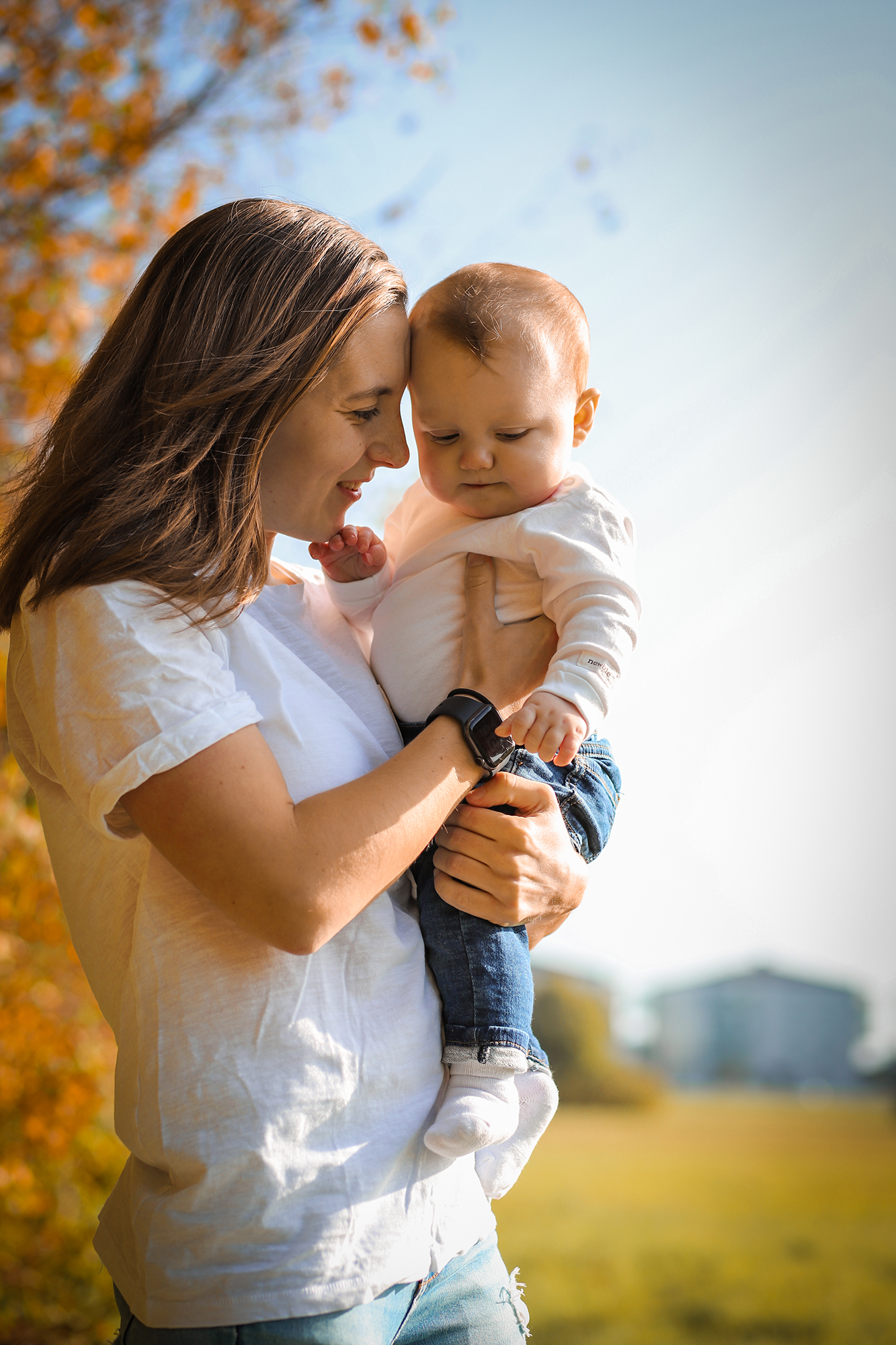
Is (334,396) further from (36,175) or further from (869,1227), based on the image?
(869,1227)

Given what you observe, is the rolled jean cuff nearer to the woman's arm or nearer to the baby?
the baby

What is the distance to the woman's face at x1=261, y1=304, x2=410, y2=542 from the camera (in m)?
1.33

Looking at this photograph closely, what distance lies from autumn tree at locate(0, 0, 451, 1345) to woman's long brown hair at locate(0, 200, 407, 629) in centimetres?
235

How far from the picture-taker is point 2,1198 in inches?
144

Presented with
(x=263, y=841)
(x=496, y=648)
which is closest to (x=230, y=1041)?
(x=263, y=841)

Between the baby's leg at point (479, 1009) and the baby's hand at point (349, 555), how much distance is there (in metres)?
0.56

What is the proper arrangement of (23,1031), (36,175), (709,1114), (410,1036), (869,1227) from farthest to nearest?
(709,1114)
(869,1227)
(36,175)
(23,1031)
(410,1036)

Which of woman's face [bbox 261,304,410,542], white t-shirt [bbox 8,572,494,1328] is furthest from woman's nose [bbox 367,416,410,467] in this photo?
white t-shirt [bbox 8,572,494,1328]

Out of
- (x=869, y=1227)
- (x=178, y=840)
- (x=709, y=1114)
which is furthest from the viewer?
(x=709, y=1114)

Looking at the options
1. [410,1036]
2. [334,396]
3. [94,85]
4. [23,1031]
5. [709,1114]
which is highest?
[94,85]

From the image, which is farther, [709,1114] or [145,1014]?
[709,1114]

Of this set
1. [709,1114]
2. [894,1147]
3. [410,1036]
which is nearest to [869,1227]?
[894,1147]

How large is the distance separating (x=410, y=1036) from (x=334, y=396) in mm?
843

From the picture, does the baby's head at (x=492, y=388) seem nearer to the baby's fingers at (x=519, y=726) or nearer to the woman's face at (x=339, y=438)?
the woman's face at (x=339, y=438)
